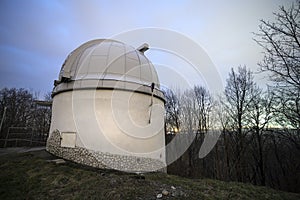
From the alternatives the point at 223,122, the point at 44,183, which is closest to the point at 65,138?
the point at 44,183

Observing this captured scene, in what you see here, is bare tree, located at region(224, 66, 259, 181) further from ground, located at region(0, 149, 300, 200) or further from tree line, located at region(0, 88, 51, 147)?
tree line, located at region(0, 88, 51, 147)

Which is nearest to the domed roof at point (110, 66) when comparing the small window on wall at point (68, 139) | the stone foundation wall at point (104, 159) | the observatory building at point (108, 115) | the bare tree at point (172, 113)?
the observatory building at point (108, 115)

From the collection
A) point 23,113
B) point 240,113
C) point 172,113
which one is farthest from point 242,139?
point 23,113

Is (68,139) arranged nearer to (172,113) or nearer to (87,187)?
(87,187)

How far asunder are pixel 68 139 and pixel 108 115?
2519mm

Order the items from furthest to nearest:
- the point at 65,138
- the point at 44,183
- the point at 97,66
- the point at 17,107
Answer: the point at 17,107, the point at 97,66, the point at 65,138, the point at 44,183

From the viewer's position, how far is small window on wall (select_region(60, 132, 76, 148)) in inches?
345

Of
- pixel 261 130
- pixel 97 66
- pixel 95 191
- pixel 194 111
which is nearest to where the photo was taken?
pixel 95 191

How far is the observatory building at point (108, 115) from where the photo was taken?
8508mm

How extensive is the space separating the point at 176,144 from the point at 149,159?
33.9ft

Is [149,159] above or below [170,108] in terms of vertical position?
below

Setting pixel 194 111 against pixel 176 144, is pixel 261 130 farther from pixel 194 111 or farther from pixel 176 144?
pixel 176 144

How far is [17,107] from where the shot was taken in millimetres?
Answer: 20453

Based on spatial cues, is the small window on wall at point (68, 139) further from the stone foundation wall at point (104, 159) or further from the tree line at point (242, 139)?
the tree line at point (242, 139)
